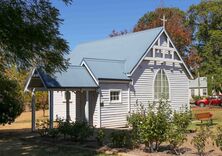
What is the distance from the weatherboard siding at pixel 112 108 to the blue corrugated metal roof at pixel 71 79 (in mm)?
1096

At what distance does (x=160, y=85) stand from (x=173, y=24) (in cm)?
3297

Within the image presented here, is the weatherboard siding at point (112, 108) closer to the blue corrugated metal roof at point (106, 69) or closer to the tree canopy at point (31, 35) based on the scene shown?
the blue corrugated metal roof at point (106, 69)

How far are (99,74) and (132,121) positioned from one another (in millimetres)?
10744

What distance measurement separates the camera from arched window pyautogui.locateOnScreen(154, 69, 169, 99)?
2936 centimetres

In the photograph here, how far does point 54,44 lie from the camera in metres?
14.2

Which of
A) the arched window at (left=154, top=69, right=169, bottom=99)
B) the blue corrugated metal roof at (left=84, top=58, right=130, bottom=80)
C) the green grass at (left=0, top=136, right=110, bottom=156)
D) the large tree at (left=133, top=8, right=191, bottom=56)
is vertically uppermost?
the large tree at (left=133, top=8, right=191, bottom=56)

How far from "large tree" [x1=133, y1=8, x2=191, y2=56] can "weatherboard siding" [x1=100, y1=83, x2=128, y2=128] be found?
32.4 metres

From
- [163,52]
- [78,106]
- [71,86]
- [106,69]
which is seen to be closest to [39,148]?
[71,86]

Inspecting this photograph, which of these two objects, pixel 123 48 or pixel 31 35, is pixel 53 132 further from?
pixel 123 48

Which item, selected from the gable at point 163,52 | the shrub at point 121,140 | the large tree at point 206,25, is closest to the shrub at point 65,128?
the shrub at point 121,140

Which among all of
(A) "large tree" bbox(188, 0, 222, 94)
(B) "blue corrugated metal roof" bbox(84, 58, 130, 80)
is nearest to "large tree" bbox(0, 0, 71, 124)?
(B) "blue corrugated metal roof" bbox(84, 58, 130, 80)

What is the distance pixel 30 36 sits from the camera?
42.2 feet

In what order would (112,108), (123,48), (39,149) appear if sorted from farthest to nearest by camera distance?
(123,48), (112,108), (39,149)

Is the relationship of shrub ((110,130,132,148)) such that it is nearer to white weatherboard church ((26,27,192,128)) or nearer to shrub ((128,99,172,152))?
shrub ((128,99,172,152))
